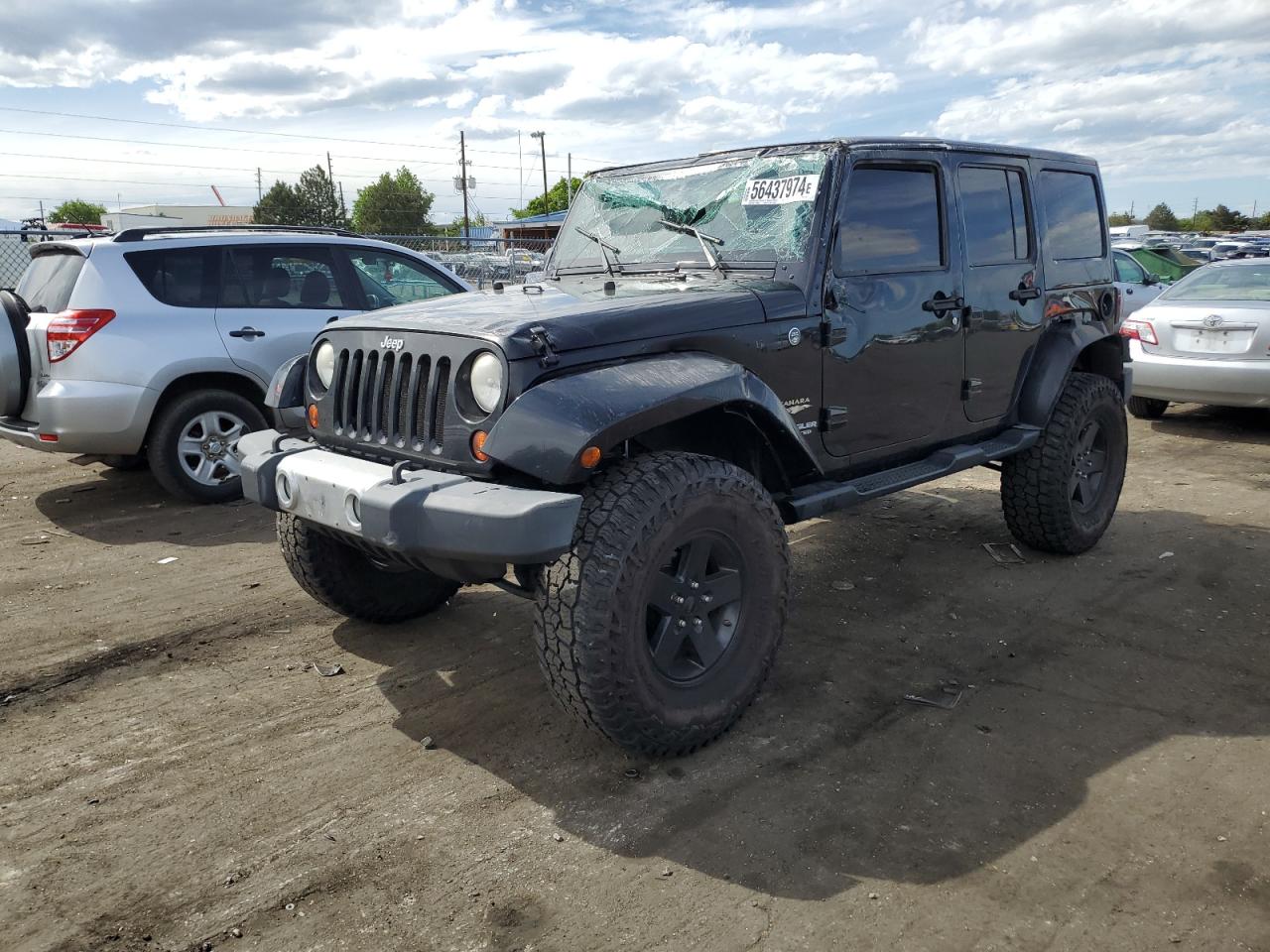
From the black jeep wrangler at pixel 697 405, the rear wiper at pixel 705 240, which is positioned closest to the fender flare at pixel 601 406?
the black jeep wrangler at pixel 697 405

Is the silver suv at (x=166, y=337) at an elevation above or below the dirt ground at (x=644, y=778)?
above

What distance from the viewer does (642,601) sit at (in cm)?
309

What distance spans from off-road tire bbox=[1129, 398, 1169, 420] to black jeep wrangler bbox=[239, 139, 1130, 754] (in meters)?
4.71

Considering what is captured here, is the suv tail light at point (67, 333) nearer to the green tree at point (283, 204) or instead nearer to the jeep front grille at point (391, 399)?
the jeep front grille at point (391, 399)

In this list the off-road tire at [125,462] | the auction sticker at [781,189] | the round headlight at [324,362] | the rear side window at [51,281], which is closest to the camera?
the round headlight at [324,362]

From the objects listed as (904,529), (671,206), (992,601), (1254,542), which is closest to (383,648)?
(671,206)

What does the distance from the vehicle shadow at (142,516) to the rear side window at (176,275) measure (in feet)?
4.41

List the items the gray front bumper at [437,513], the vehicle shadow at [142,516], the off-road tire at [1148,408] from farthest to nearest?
the off-road tire at [1148,408]
the vehicle shadow at [142,516]
the gray front bumper at [437,513]

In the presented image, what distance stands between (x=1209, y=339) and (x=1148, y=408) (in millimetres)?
1370

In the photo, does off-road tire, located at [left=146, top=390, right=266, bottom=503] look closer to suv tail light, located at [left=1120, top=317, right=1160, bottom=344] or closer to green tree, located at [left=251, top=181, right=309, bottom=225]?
suv tail light, located at [left=1120, top=317, right=1160, bottom=344]

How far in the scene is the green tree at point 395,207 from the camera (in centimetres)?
6594

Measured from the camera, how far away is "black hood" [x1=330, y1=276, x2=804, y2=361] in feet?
10.7

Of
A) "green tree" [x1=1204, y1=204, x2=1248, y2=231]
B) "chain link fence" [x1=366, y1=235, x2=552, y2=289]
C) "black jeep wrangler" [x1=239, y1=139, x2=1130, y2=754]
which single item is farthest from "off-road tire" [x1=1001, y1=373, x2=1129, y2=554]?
"green tree" [x1=1204, y1=204, x2=1248, y2=231]

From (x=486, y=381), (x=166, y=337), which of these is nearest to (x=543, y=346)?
(x=486, y=381)
